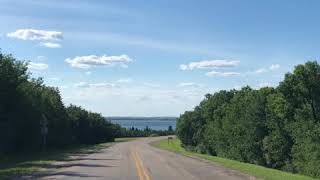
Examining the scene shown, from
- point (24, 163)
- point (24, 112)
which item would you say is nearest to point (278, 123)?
point (24, 112)

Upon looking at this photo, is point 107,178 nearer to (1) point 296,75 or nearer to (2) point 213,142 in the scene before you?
(1) point 296,75

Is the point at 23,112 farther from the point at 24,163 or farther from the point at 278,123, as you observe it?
the point at 278,123

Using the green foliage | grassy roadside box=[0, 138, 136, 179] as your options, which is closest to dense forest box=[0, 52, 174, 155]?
the green foliage

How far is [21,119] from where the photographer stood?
52562mm

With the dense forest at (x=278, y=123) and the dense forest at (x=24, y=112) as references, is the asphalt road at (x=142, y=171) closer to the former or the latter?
the dense forest at (x=24, y=112)

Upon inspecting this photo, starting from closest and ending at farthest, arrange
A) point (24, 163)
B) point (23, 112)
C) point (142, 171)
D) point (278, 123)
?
point (142, 171), point (24, 163), point (23, 112), point (278, 123)

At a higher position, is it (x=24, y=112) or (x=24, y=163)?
(x=24, y=112)

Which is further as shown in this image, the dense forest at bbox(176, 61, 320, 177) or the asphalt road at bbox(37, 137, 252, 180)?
the dense forest at bbox(176, 61, 320, 177)

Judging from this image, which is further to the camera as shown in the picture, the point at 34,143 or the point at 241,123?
the point at 241,123

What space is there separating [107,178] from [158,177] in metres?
2.14

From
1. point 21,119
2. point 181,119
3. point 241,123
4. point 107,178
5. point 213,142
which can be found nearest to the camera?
point 107,178

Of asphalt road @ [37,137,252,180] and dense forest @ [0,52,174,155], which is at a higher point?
dense forest @ [0,52,174,155]

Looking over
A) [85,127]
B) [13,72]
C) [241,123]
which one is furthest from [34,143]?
[85,127]

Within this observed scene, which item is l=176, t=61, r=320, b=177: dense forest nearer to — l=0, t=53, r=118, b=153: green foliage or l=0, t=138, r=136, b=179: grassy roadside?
l=0, t=53, r=118, b=153: green foliage
